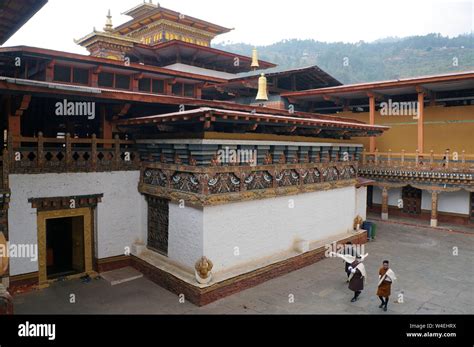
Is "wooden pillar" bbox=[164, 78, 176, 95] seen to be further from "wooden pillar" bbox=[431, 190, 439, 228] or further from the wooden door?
"wooden pillar" bbox=[431, 190, 439, 228]

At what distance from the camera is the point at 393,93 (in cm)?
2181

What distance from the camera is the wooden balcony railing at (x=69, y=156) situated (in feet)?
31.5

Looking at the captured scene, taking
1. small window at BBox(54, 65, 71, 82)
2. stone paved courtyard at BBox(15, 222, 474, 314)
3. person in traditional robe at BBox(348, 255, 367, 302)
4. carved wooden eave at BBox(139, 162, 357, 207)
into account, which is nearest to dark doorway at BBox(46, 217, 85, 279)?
stone paved courtyard at BBox(15, 222, 474, 314)

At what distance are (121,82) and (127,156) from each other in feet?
18.1

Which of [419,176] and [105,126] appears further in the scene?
[419,176]

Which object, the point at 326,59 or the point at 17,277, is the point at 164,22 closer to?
the point at 17,277

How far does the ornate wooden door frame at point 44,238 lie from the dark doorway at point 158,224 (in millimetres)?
1711

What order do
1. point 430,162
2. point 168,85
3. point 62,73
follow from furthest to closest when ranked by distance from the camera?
point 430,162
point 168,85
point 62,73

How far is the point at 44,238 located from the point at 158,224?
3043 mm

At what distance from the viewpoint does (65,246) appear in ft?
40.3

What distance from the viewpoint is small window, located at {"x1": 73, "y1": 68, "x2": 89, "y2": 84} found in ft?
47.5

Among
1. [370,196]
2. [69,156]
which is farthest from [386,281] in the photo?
[370,196]

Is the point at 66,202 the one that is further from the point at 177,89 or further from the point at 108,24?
the point at 108,24

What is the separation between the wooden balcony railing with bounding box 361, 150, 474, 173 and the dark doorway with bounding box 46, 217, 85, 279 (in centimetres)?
1517
